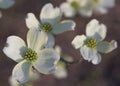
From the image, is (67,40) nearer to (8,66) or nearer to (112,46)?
(8,66)

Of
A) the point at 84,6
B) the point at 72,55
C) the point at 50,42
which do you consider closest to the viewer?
the point at 50,42

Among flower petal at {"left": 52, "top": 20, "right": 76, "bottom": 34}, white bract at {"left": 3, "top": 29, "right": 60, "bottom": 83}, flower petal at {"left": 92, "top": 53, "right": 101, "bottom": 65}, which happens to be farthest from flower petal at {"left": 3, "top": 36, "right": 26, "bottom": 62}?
flower petal at {"left": 92, "top": 53, "right": 101, "bottom": 65}

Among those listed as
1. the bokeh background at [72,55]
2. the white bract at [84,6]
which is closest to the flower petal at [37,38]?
the white bract at [84,6]

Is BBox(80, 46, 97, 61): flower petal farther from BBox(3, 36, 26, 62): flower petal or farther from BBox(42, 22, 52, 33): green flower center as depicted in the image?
BBox(3, 36, 26, 62): flower petal

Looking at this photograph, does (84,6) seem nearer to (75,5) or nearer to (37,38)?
(75,5)

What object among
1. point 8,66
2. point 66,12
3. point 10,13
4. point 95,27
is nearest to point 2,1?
point 95,27

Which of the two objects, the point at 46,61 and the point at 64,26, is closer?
the point at 46,61

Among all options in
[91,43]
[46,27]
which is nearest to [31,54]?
[46,27]
